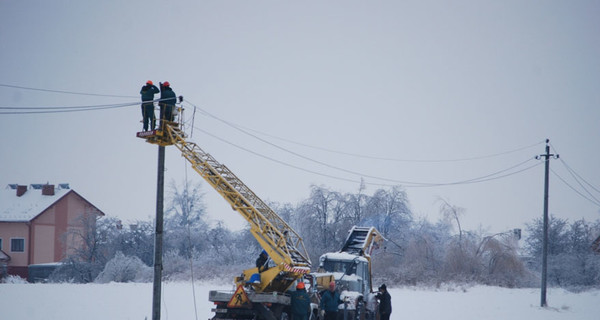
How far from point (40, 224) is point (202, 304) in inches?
1198

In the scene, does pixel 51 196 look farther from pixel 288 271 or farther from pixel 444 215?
pixel 288 271

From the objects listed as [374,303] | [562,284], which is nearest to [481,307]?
[374,303]

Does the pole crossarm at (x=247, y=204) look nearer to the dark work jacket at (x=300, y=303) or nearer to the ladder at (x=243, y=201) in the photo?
the ladder at (x=243, y=201)

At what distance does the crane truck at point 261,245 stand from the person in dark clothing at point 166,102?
9.3 inches

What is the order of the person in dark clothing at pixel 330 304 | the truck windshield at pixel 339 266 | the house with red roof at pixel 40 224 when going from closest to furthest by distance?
the person in dark clothing at pixel 330 304, the truck windshield at pixel 339 266, the house with red roof at pixel 40 224

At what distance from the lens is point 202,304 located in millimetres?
27797

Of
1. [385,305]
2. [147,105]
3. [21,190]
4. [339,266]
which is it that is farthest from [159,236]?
[21,190]

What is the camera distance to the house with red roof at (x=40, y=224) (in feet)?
165

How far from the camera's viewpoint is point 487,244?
4606 centimetres

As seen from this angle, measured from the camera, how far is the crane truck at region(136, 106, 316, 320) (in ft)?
52.2

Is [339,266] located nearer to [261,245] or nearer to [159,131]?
[261,245]

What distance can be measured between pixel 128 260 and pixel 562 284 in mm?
35476

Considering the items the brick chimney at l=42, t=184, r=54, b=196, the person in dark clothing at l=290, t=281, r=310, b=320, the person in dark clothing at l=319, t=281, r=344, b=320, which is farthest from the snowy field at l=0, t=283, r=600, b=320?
the brick chimney at l=42, t=184, r=54, b=196

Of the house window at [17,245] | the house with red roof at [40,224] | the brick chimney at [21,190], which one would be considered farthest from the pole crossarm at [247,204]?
the brick chimney at [21,190]
